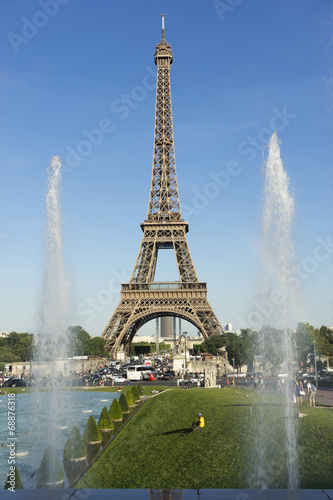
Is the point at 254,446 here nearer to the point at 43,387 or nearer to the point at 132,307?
the point at 43,387

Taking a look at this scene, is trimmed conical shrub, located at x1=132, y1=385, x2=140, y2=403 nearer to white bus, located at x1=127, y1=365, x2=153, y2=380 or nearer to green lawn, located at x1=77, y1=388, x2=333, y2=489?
green lawn, located at x1=77, y1=388, x2=333, y2=489

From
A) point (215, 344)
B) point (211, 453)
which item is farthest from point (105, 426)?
point (215, 344)

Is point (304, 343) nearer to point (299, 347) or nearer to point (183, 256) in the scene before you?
point (299, 347)

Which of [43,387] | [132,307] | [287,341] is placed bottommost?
[43,387]

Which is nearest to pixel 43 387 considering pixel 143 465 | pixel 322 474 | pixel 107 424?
pixel 107 424

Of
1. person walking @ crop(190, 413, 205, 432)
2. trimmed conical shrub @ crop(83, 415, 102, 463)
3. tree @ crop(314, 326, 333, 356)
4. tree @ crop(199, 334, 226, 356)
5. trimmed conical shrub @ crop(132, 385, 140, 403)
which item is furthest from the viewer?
tree @ crop(199, 334, 226, 356)

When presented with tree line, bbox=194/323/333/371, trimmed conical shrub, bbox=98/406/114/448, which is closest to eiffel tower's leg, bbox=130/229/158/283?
tree line, bbox=194/323/333/371
